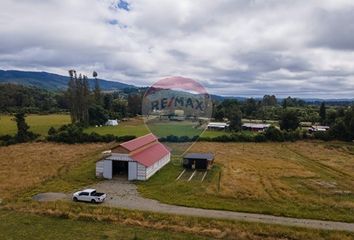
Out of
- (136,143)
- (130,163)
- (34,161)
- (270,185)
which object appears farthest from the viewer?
(34,161)

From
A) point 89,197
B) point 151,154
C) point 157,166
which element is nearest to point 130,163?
point 151,154

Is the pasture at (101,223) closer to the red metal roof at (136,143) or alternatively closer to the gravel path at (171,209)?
the gravel path at (171,209)

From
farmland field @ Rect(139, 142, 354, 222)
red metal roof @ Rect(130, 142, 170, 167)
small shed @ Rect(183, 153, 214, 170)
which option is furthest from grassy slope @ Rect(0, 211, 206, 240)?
small shed @ Rect(183, 153, 214, 170)

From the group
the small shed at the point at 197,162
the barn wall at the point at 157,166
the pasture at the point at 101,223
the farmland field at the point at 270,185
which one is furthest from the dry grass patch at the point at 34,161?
the small shed at the point at 197,162

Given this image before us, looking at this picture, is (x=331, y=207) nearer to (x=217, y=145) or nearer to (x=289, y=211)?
(x=289, y=211)

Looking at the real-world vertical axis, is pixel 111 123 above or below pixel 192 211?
above

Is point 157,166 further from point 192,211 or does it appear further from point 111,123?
point 111,123

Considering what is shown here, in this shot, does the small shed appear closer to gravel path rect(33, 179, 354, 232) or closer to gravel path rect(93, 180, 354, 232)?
gravel path rect(33, 179, 354, 232)
